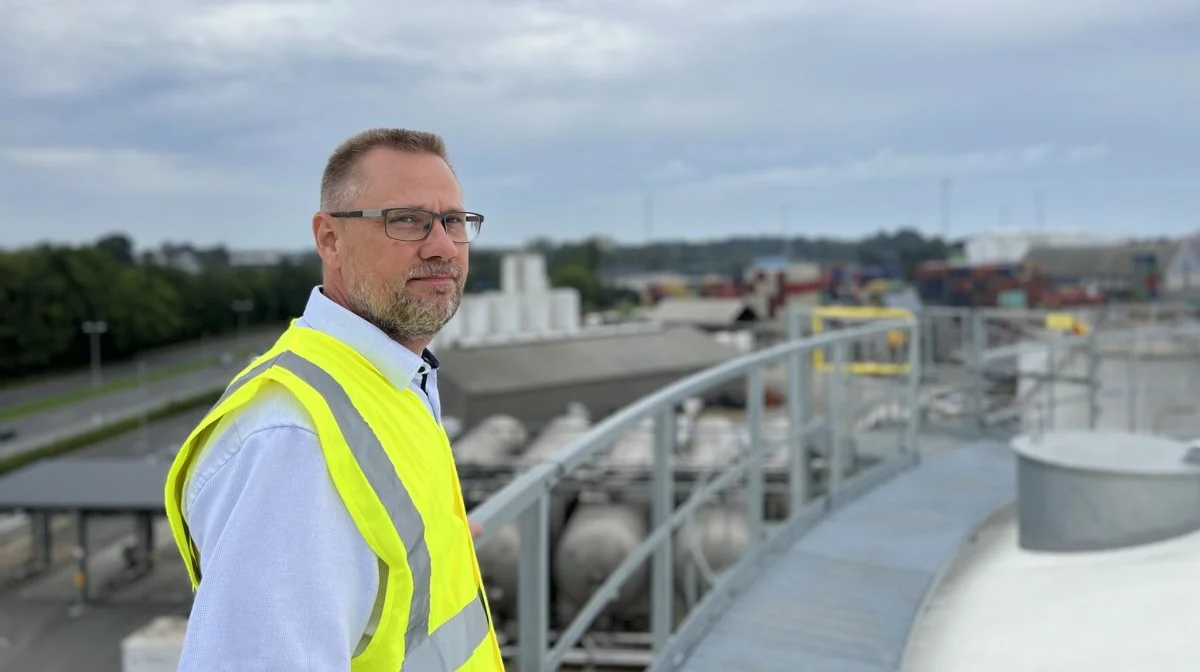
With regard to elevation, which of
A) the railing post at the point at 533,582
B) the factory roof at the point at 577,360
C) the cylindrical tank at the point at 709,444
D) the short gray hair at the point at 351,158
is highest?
the short gray hair at the point at 351,158

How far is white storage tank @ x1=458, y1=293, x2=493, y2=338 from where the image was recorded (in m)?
29.0

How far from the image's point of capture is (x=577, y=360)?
28.2 meters

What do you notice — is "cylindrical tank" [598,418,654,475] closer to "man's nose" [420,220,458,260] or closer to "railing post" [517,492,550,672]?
"railing post" [517,492,550,672]

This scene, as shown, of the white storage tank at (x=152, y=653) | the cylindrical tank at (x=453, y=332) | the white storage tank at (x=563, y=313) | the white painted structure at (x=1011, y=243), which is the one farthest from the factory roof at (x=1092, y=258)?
the white storage tank at (x=152, y=653)

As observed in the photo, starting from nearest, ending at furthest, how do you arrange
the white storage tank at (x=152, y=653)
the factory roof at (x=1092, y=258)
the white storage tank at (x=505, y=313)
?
the white storage tank at (x=152, y=653) < the white storage tank at (x=505, y=313) < the factory roof at (x=1092, y=258)

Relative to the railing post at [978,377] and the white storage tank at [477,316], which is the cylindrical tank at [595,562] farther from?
the white storage tank at [477,316]

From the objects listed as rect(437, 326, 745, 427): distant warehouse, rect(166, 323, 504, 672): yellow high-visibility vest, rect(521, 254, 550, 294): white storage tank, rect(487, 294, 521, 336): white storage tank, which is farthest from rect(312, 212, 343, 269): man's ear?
rect(521, 254, 550, 294): white storage tank

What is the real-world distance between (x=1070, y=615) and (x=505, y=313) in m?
28.3

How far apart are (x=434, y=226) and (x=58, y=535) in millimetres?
26020

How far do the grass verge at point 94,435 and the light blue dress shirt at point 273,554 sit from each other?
24.6m

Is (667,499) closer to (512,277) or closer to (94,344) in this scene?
(512,277)

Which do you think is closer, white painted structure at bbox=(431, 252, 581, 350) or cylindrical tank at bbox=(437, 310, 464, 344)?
cylindrical tank at bbox=(437, 310, 464, 344)

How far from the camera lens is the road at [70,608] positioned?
14.8m

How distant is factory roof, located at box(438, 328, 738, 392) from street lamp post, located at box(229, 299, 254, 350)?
3269cm
